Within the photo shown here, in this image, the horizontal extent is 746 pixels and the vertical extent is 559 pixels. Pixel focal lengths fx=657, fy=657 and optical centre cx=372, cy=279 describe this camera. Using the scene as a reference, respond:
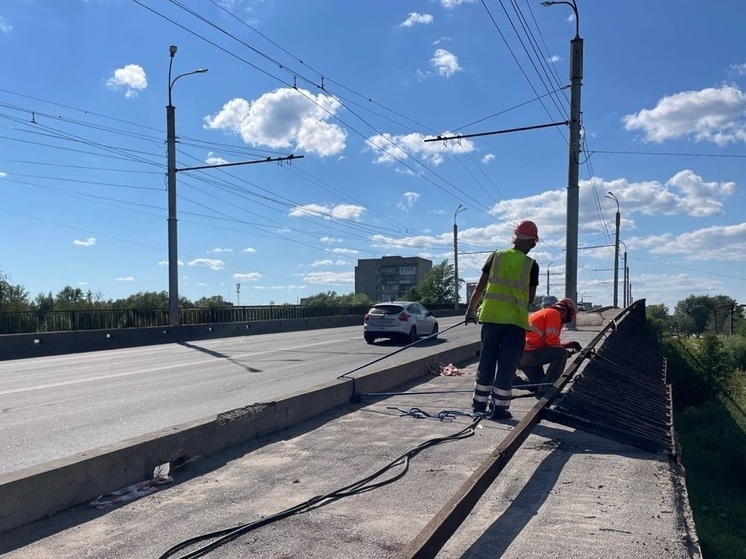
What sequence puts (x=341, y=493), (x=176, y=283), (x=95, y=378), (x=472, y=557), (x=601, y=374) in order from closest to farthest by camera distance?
(x=472, y=557)
(x=341, y=493)
(x=601, y=374)
(x=95, y=378)
(x=176, y=283)

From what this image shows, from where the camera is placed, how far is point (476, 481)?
3.82 metres

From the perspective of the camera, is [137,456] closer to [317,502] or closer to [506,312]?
[317,502]

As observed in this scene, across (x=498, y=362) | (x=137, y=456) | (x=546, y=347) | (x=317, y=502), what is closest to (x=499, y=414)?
(x=498, y=362)

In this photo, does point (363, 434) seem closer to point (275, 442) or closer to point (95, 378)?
point (275, 442)

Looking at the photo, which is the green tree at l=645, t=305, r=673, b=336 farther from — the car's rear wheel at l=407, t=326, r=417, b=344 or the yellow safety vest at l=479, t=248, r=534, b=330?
the yellow safety vest at l=479, t=248, r=534, b=330

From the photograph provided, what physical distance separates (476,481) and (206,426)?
2.76 metres

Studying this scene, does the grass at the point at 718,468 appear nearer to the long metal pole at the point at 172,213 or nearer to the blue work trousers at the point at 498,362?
the blue work trousers at the point at 498,362

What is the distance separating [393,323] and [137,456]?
59.3 ft

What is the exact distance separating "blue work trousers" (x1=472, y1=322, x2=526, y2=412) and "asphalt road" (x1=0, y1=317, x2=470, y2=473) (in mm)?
2245

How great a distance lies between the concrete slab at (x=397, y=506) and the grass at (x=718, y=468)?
4.75 feet

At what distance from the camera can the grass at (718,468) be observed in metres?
6.05

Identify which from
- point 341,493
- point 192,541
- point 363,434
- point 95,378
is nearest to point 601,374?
point 363,434

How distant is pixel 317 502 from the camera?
4.38 meters

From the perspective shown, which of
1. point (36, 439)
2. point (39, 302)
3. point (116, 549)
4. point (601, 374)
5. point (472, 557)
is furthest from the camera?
point (39, 302)
